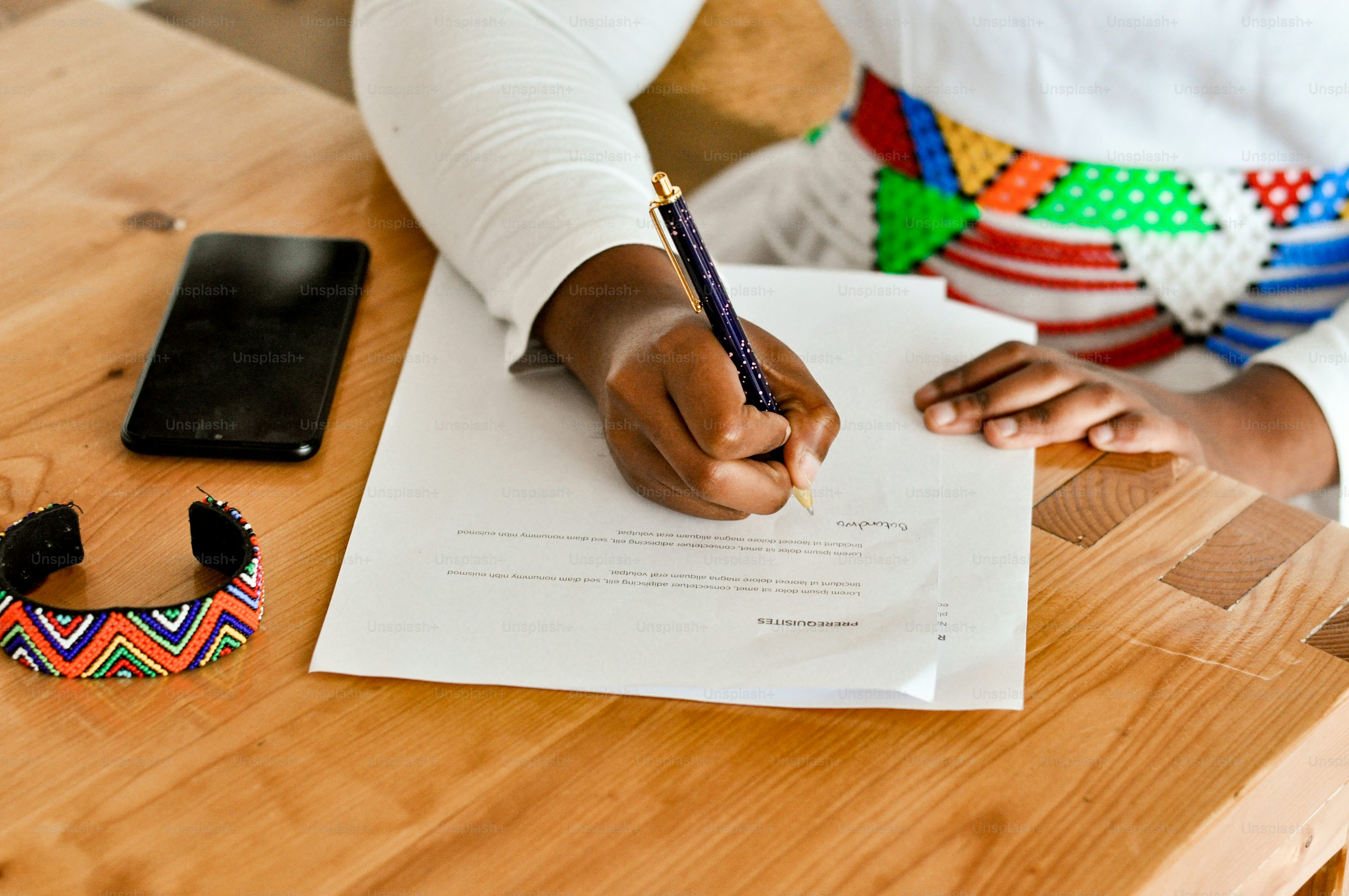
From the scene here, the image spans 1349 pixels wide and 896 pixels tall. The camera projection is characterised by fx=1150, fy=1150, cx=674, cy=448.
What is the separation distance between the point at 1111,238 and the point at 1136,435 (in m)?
0.32

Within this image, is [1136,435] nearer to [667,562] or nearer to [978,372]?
[978,372]

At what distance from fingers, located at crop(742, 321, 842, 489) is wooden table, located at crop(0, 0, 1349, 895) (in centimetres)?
12

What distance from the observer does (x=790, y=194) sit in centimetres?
105

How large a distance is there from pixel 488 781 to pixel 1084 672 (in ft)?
0.88

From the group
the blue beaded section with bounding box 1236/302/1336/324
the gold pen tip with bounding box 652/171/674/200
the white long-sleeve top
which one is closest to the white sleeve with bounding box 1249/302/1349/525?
the white long-sleeve top

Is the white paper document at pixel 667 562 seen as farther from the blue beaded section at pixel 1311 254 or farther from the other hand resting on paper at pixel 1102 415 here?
the blue beaded section at pixel 1311 254

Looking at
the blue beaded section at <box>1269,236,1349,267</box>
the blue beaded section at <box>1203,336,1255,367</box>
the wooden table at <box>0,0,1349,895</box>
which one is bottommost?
the blue beaded section at <box>1203,336,1255,367</box>

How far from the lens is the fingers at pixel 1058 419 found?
636 mm

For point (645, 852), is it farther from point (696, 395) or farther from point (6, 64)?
point (6, 64)

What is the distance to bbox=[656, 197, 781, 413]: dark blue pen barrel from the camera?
55 centimetres

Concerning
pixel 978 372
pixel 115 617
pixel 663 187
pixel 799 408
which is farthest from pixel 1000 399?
pixel 115 617

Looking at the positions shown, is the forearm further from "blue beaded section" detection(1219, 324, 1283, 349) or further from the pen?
the pen

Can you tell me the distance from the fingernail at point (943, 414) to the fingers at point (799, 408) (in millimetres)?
59

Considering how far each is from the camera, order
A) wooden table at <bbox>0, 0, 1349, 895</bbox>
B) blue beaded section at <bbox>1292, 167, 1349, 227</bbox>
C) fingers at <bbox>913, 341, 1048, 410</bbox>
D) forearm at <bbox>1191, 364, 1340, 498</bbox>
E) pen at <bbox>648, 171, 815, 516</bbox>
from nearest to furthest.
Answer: wooden table at <bbox>0, 0, 1349, 895</bbox>, pen at <bbox>648, 171, 815, 516</bbox>, fingers at <bbox>913, 341, 1048, 410</bbox>, forearm at <bbox>1191, 364, 1340, 498</bbox>, blue beaded section at <bbox>1292, 167, 1349, 227</bbox>
